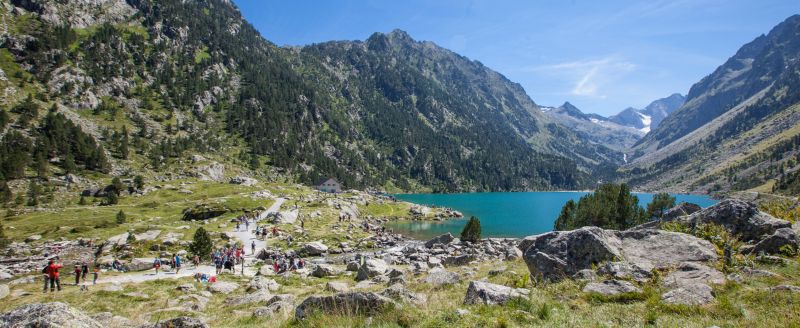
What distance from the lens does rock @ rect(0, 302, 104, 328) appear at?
6410 mm

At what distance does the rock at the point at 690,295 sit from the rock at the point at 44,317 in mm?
12713

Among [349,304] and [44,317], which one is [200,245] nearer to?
[349,304]

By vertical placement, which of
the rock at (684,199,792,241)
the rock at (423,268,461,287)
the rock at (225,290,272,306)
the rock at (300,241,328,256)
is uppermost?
the rock at (684,199,792,241)

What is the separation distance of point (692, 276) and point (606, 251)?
289 cm

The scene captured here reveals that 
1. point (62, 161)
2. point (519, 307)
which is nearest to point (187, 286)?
point (519, 307)

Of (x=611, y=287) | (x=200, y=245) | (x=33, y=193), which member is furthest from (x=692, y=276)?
(x=33, y=193)

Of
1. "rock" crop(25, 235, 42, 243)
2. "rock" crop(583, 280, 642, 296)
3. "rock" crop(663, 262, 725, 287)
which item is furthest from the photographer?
"rock" crop(25, 235, 42, 243)

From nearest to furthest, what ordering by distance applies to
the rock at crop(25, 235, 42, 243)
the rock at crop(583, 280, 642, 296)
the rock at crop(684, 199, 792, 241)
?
the rock at crop(583, 280, 642, 296), the rock at crop(684, 199, 792, 241), the rock at crop(25, 235, 42, 243)

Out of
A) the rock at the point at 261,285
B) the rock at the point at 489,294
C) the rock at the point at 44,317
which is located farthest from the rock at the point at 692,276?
the rock at the point at 261,285

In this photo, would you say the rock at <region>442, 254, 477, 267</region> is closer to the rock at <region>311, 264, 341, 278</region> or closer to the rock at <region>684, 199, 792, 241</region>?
the rock at <region>311, 264, 341, 278</region>

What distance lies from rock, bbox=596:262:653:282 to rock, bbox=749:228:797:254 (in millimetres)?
5092

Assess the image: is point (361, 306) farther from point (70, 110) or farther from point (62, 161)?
point (70, 110)

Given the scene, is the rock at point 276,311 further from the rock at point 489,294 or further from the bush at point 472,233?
the bush at point 472,233

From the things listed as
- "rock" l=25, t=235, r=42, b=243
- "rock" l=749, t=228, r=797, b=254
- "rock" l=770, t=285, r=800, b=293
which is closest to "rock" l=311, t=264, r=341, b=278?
"rock" l=749, t=228, r=797, b=254
